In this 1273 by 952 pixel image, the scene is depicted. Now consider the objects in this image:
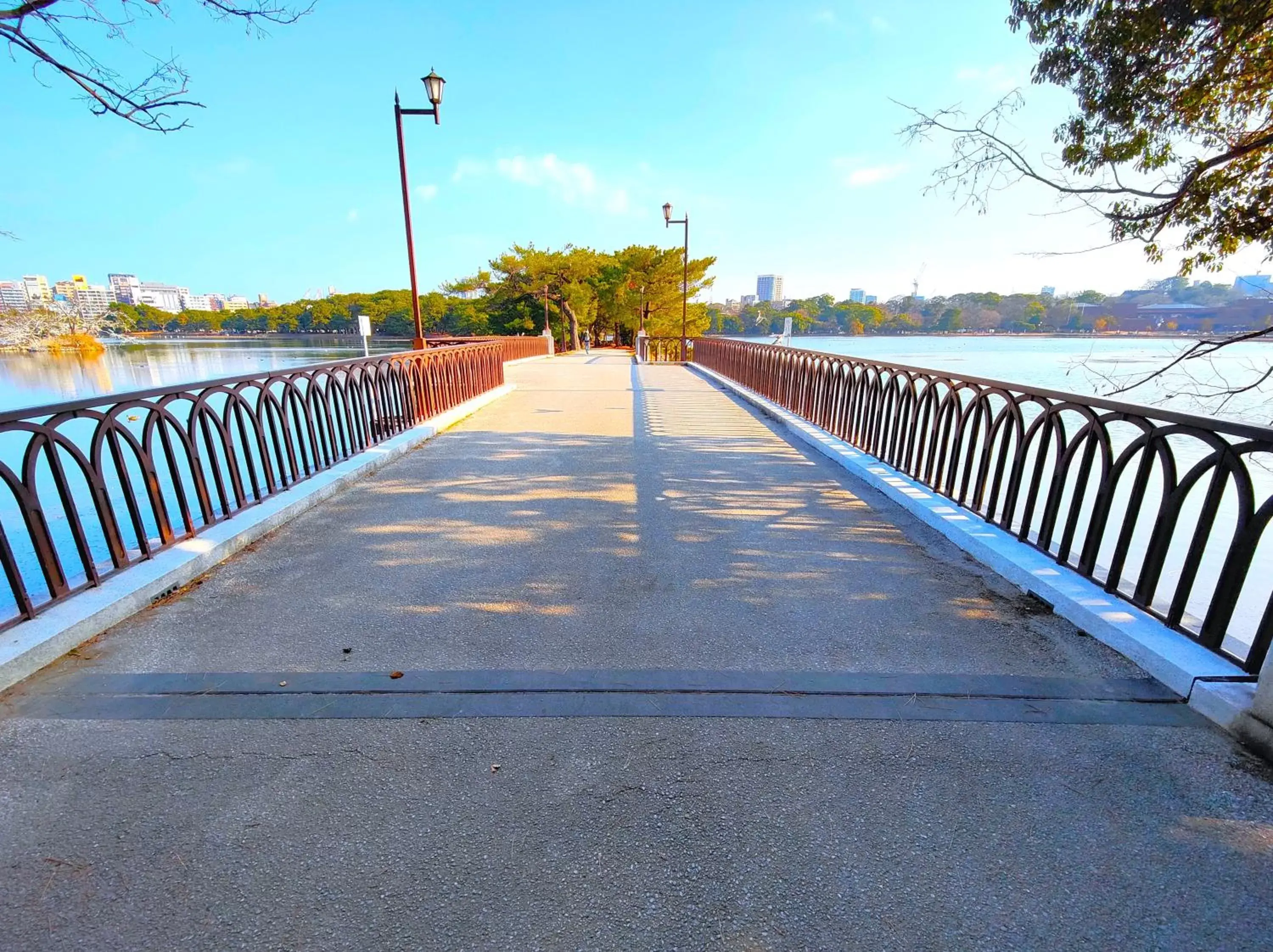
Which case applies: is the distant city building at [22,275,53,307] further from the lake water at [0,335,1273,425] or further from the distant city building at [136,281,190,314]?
the distant city building at [136,281,190,314]

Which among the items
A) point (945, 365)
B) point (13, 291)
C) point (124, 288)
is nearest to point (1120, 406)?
point (945, 365)

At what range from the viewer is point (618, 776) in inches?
78.9

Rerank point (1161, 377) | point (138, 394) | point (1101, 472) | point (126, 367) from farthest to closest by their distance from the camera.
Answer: point (126, 367) → point (1161, 377) → point (1101, 472) → point (138, 394)

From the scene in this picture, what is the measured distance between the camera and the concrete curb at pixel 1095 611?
7.57 feet

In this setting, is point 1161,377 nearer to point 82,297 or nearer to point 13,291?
point 13,291

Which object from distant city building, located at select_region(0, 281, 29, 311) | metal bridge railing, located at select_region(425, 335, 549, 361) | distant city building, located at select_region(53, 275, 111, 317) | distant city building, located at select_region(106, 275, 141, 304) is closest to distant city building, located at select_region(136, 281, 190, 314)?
distant city building, located at select_region(106, 275, 141, 304)

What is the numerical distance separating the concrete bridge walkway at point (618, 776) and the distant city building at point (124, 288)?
178 m

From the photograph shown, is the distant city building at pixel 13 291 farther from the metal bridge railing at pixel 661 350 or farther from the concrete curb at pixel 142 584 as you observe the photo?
the concrete curb at pixel 142 584

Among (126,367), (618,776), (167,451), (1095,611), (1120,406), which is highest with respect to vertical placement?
(1120,406)

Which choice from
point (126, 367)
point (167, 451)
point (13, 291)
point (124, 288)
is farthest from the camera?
point (124, 288)

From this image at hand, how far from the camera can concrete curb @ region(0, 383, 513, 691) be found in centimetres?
260

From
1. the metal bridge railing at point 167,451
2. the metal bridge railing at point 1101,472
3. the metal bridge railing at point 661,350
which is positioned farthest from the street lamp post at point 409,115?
the metal bridge railing at point 661,350

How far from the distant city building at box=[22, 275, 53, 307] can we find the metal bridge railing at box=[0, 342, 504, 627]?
25.6 m

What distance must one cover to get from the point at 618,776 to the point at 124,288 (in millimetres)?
196045
